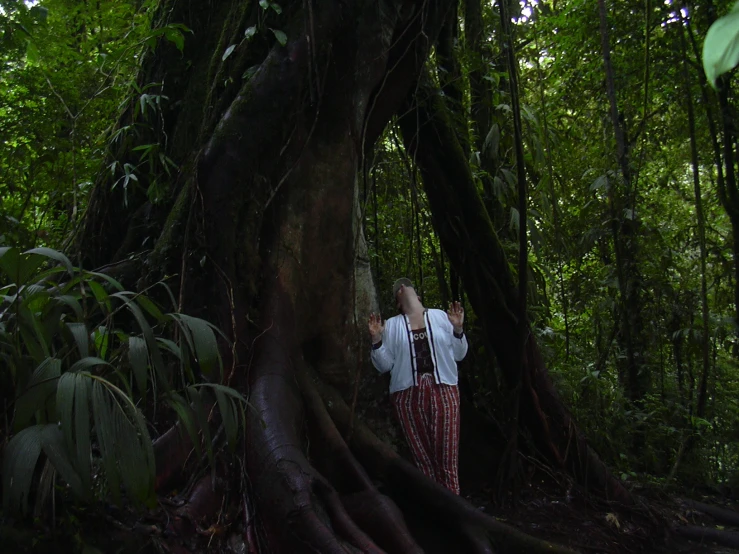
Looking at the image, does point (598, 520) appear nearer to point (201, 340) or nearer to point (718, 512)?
point (718, 512)

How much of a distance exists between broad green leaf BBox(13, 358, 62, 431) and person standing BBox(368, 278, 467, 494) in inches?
98.8

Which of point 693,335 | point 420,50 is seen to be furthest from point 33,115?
point 693,335

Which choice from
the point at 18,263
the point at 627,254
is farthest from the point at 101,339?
the point at 627,254

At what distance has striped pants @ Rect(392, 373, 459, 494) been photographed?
4.36m

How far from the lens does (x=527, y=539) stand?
354 centimetres

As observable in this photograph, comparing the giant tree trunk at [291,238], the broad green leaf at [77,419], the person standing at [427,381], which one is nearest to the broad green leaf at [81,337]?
the broad green leaf at [77,419]

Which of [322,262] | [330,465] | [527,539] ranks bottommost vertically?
[527,539]

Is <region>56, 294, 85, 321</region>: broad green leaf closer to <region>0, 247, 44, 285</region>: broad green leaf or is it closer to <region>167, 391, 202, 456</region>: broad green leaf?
<region>0, 247, 44, 285</region>: broad green leaf

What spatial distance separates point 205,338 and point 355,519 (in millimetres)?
1353

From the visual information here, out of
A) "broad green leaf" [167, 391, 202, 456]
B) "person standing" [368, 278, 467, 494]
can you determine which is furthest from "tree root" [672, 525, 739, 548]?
"broad green leaf" [167, 391, 202, 456]

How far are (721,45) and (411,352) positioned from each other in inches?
149

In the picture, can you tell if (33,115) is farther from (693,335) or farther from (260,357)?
(693,335)

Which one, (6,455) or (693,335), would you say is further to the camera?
(693,335)

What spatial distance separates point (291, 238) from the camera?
4.00m
